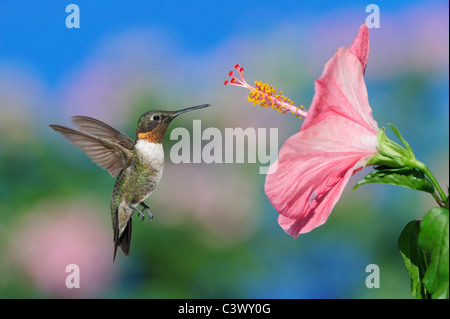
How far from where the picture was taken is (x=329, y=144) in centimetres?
54

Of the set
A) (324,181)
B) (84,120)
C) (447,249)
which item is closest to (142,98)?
(84,120)

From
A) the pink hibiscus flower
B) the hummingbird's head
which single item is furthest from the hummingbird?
the pink hibiscus flower

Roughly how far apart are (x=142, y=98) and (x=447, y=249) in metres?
1.49


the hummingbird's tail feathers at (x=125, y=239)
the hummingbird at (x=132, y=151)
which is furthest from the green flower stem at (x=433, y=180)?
the hummingbird's tail feathers at (x=125, y=239)

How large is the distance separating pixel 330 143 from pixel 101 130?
53cm

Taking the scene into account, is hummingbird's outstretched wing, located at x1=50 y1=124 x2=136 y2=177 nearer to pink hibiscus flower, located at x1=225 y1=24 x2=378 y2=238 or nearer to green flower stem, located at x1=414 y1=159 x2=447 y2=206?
pink hibiscus flower, located at x1=225 y1=24 x2=378 y2=238

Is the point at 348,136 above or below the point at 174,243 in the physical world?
above

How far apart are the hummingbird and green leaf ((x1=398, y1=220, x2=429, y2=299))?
1.52ft

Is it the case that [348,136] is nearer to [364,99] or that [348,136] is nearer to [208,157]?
[364,99]

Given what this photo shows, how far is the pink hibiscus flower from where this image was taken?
52cm

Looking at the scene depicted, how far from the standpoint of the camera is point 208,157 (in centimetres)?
160

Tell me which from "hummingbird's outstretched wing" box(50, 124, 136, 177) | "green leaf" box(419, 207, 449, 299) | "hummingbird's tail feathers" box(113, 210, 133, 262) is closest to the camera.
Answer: "green leaf" box(419, 207, 449, 299)

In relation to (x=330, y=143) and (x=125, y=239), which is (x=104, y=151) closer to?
(x=125, y=239)

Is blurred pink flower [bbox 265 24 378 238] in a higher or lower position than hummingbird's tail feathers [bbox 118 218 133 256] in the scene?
higher
